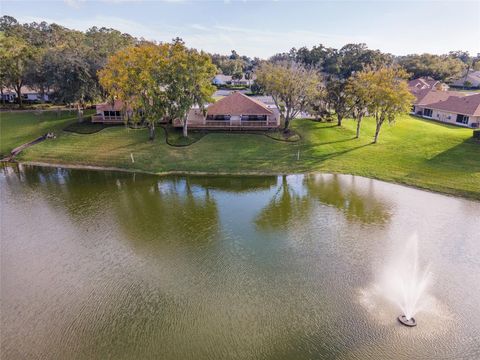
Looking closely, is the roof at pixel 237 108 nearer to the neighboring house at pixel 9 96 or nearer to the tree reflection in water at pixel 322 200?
the tree reflection in water at pixel 322 200

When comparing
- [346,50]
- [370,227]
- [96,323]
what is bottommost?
[96,323]

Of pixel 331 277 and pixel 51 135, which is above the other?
pixel 51 135

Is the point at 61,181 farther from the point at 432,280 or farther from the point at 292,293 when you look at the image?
the point at 432,280

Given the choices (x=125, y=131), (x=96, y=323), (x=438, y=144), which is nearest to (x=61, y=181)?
(x=125, y=131)

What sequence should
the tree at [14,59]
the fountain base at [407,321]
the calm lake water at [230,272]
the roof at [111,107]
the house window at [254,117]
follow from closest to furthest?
1. the calm lake water at [230,272]
2. the fountain base at [407,321]
3. the house window at [254,117]
4. the roof at [111,107]
5. the tree at [14,59]

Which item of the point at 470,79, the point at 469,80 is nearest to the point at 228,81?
the point at 469,80

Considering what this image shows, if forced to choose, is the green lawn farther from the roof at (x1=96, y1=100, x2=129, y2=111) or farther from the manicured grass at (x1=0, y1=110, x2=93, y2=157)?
the roof at (x1=96, y1=100, x2=129, y2=111)

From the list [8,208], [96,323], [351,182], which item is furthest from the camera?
[351,182]

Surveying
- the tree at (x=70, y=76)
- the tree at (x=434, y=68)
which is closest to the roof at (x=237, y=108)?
the tree at (x=70, y=76)
